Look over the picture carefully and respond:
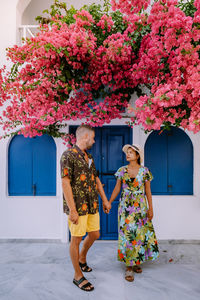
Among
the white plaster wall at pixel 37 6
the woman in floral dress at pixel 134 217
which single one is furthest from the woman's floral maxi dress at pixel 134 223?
the white plaster wall at pixel 37 6

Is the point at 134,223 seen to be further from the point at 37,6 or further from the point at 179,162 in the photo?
the point at 37,6

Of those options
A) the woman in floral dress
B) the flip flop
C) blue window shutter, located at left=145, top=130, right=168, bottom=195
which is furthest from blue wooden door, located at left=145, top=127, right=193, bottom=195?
the flip flop

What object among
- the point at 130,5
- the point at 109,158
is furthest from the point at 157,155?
the point at 130,5

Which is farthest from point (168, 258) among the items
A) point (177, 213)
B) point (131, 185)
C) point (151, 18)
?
point (151, 18)

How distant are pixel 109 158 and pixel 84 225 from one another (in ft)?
6.42

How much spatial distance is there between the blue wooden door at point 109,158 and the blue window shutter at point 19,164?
1.02 metres

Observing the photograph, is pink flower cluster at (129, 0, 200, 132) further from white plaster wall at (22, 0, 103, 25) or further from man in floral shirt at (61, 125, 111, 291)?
white plaster wall at (22, 0, 103, 25)

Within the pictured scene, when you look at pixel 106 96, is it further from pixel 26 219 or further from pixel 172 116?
pixel 26 219

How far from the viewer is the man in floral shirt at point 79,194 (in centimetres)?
262

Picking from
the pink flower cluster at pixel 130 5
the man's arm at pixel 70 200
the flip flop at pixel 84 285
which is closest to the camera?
the man's arm at pixel 70 200

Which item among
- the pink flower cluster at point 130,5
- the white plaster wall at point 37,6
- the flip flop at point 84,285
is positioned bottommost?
the flip flop at point 84,285

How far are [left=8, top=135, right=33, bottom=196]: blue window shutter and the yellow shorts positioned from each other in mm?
2071

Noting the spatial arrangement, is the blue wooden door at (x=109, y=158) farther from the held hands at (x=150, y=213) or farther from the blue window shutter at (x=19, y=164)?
the held hands at (x=150, y=213)

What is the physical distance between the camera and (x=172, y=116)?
2746mm
